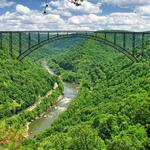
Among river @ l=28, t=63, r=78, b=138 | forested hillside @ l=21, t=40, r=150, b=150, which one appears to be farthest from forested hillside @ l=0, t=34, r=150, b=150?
river @ l=28, t=63, r=78, b=138

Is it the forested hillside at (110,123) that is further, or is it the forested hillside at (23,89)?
the forested hillside at (23,89)

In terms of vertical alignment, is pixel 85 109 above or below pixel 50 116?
above

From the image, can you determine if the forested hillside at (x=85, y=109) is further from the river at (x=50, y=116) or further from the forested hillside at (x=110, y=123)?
the river at (x=50, y=116)

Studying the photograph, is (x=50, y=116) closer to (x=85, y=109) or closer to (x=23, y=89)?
(x=23, y=89)

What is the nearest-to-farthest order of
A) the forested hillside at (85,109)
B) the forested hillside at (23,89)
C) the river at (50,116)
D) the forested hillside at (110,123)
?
the forested hillside at (85,109), the forested hillside at (110,123), the river at (50,116), the forested hillside at (23,89)

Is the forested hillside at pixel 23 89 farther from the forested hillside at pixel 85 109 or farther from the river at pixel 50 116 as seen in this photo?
the river at pixel 50 116

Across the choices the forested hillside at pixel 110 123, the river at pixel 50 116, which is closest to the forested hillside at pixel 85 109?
the forested hillside at pixel 110 123

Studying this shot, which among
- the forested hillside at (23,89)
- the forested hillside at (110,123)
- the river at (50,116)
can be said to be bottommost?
the river at (50,116)

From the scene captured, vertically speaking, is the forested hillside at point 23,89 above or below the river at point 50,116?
above

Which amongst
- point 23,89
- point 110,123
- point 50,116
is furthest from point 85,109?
point 23,89

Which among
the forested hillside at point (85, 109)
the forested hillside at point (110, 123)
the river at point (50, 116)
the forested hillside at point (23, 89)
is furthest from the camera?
the forested hillside at point (23, 89)

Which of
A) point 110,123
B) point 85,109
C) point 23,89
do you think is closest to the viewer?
point 110,123

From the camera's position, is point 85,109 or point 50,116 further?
point 50,116
